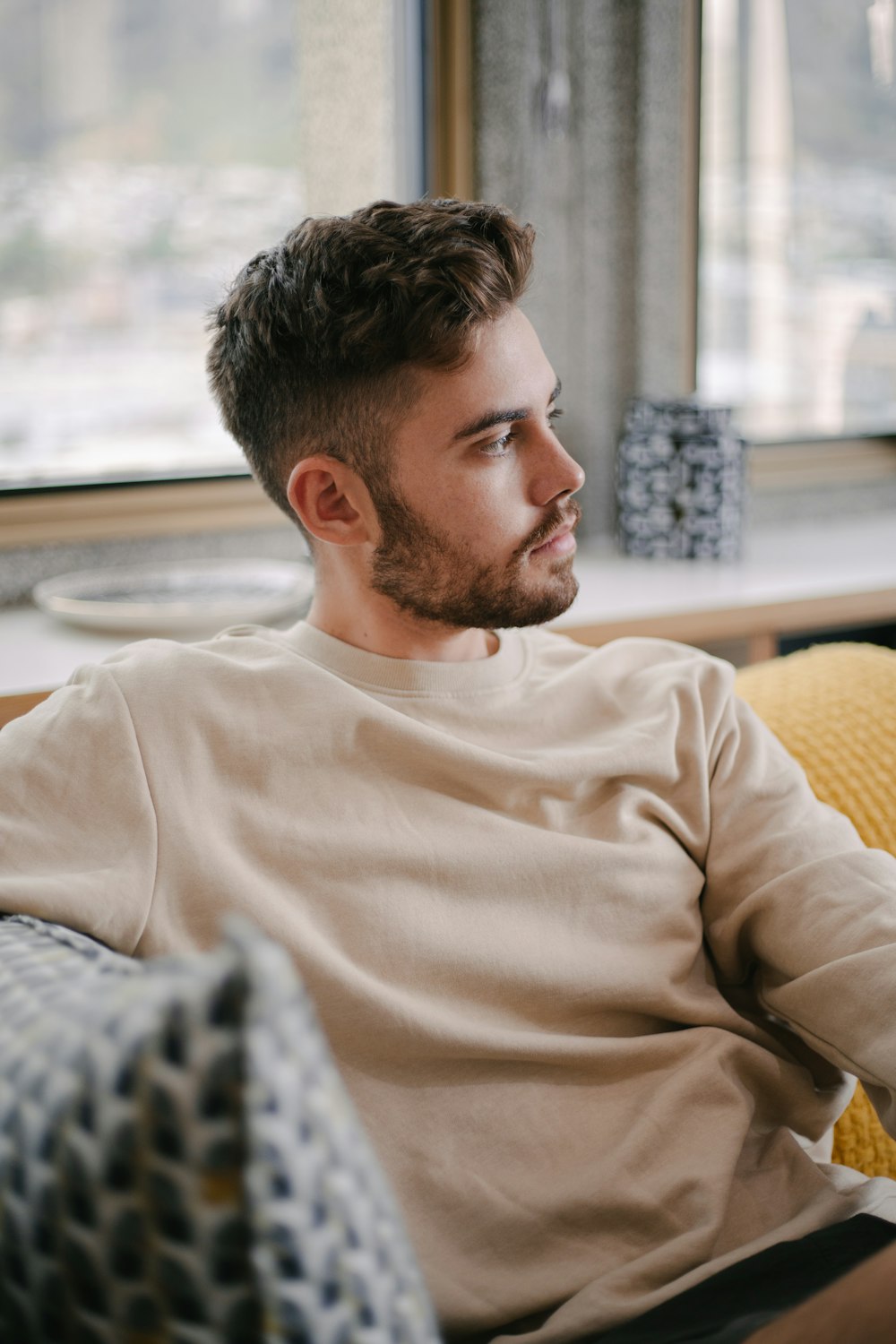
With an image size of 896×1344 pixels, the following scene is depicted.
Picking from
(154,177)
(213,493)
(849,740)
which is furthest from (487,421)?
(154,177)

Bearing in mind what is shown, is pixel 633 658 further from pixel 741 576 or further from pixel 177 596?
pixel 741 576

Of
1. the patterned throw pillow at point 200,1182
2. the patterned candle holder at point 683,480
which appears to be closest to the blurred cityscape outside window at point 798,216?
the patterned candle holder at point 683,480

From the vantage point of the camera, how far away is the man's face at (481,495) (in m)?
1.05

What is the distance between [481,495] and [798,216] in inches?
71.3

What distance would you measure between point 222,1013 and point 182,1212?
8 cm

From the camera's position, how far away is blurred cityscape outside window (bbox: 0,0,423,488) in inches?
71.9

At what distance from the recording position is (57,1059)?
1.82 feet

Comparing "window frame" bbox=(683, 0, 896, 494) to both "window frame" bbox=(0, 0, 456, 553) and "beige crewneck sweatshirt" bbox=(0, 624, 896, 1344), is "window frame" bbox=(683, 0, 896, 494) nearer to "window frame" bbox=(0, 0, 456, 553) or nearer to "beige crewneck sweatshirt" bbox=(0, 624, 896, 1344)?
"window frame" bbox=(0, 0, 456, 553)

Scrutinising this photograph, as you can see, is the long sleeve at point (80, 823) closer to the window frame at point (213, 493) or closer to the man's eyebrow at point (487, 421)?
the man's eyebrow at point (487, 421)

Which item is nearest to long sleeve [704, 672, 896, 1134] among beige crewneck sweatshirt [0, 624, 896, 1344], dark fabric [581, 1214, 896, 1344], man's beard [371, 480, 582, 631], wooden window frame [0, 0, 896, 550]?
beige crewneck sweatshirt [0, 624, 896, 1344]

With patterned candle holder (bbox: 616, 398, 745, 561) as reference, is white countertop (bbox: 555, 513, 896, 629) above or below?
below

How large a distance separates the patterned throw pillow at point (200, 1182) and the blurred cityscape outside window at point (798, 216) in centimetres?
214

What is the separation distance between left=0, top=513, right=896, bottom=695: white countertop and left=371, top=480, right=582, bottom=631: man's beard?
0.45m

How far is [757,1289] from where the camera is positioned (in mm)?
851
